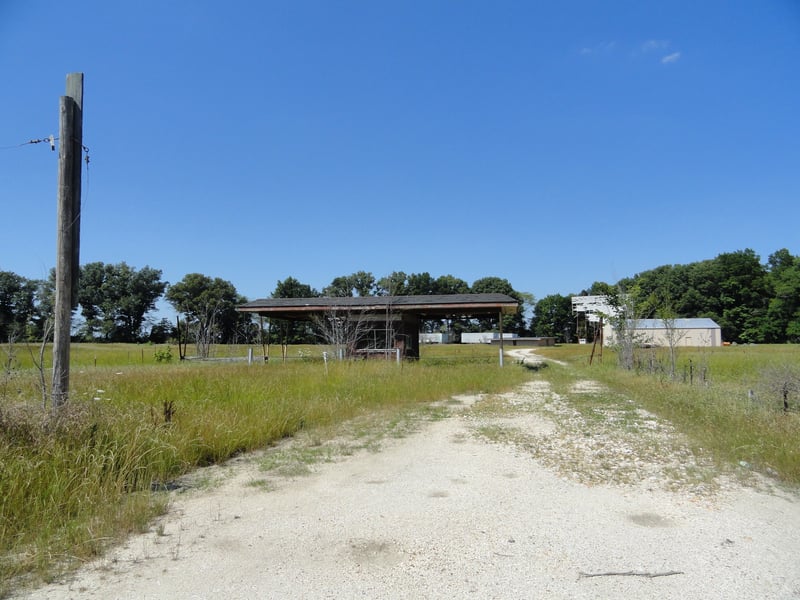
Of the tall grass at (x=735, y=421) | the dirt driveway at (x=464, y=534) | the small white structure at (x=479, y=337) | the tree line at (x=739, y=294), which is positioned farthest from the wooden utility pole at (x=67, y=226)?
the small white structure at (x=479, y=337)

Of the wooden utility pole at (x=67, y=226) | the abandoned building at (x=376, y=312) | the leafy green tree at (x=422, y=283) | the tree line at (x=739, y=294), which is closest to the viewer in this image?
the wooden utility pole at (x=67, y=226)

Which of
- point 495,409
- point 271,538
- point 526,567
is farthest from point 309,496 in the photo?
point 495,409

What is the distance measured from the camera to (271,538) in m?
3.51

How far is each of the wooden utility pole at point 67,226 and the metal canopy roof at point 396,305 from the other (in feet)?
52.3

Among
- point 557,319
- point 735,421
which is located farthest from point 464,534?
point 557,319

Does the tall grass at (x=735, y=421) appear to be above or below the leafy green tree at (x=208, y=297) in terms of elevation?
below

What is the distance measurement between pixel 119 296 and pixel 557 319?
6840cm

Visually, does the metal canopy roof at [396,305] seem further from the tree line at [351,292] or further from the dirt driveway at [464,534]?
the tree line at [351,292]

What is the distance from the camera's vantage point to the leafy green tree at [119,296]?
214 ft

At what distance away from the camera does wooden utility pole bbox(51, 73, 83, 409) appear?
5246mm

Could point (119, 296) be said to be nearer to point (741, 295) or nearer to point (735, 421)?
point (735, 421)

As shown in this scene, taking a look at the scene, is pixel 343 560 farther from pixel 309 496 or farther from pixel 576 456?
pixel 576 456

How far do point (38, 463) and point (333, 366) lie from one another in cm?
1082

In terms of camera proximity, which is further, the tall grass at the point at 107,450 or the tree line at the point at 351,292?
the tree line at the point at 351,292
